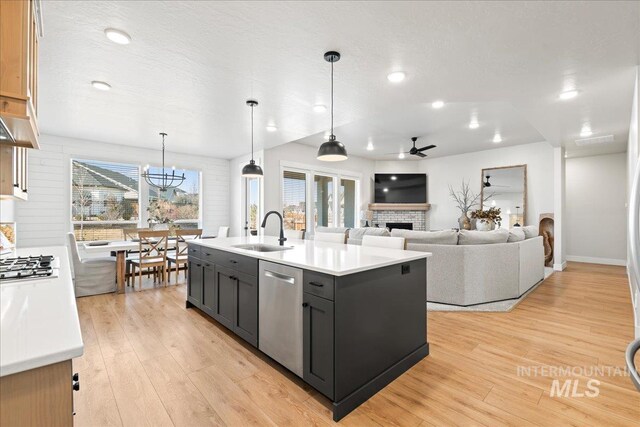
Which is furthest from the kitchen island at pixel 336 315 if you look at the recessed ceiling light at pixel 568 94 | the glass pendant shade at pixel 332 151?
the recessed ceiling light at pixel 568 94

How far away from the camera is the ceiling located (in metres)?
2.12

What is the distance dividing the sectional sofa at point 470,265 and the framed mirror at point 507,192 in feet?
11.0

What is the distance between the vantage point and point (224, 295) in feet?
9.76

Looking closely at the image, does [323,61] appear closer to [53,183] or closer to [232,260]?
[232,260]

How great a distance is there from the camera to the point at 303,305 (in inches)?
79.1

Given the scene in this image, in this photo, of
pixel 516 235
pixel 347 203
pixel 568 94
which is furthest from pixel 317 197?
pixel 568 94

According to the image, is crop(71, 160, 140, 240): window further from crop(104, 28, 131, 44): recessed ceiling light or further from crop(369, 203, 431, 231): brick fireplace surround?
crop(369, 203, 431, 231): brick fireplace surround

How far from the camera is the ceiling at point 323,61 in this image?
83.4 inches

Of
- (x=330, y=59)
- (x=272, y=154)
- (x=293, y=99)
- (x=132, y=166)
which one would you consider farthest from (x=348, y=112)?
(x=132, y=166)

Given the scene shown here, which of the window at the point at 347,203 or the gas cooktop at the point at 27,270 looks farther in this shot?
the window at the point at 347,203

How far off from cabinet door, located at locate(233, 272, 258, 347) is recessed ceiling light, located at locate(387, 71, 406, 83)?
237cm

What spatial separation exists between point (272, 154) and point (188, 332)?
4.33 metres

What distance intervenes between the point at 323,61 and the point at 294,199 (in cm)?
449

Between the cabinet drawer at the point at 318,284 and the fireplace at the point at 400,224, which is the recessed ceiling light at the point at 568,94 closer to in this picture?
the cabinet drawer at the point at 318,284
